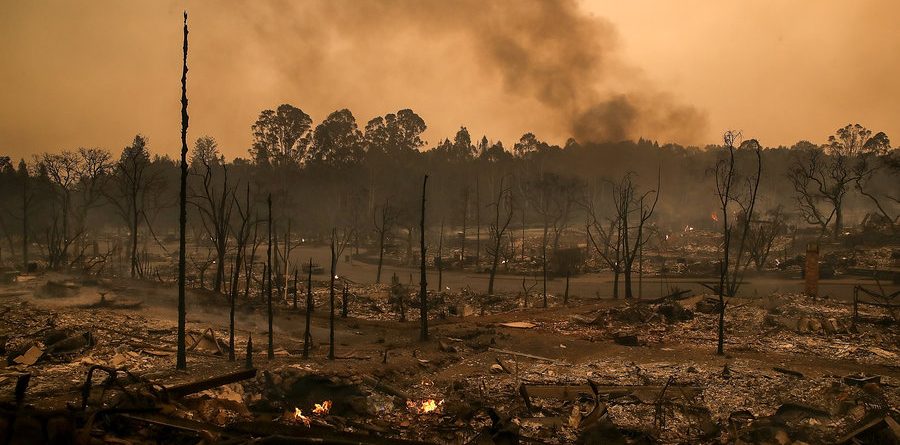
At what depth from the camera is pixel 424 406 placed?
1095cm

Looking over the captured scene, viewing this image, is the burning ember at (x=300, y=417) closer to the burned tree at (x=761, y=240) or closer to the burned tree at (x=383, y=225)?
the burned tree at (x=383, y=225)

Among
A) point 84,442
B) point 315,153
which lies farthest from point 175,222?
point 84,442

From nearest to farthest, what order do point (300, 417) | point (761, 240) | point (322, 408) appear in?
point (300, 417), point (322, 408), point (761, 240)

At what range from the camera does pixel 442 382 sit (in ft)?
42.9

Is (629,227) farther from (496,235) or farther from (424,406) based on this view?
(424,406)

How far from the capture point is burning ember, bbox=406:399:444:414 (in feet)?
35.3

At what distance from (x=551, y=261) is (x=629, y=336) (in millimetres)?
→ 22478

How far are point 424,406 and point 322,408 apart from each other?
201 centimetres

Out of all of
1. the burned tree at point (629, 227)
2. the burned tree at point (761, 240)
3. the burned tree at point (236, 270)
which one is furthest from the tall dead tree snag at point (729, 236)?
the burned tree at point (236, 270)

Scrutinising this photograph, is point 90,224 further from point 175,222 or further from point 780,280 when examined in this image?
point 780,280

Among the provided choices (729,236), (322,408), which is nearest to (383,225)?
(729,236)

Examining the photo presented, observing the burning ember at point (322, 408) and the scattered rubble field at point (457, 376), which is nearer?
the scattered rubble field at point (457, 376)

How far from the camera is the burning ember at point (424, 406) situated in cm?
1076

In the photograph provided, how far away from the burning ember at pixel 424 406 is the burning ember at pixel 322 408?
1.64 m
